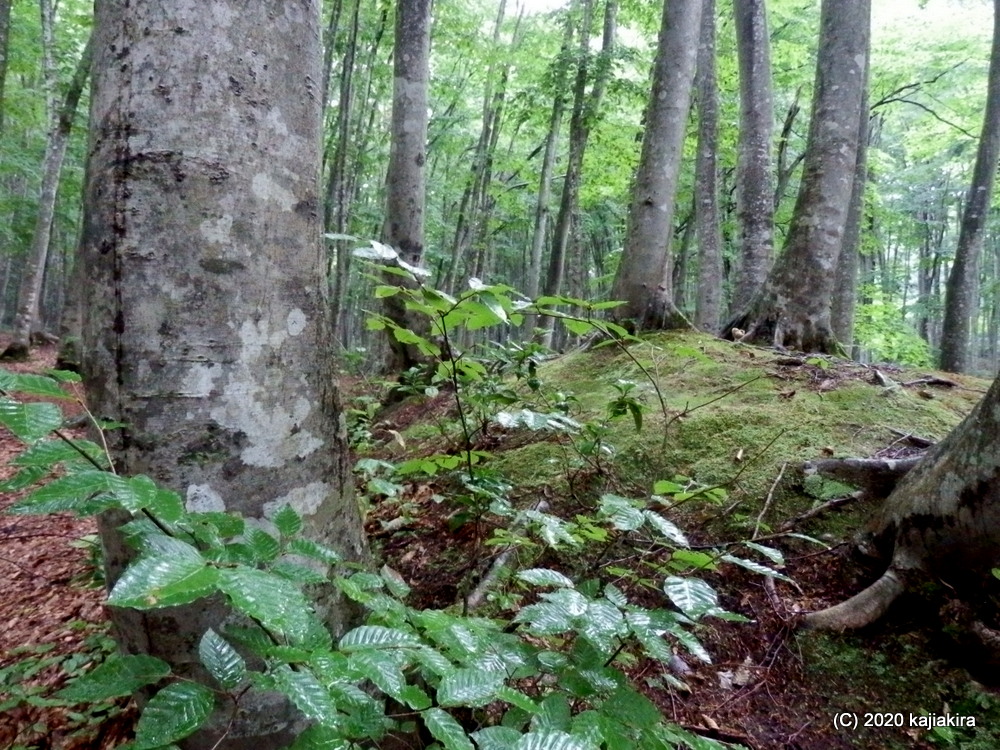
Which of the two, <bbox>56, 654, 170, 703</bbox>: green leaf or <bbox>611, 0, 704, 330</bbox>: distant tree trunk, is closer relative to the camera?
<bbox>56, 654, 170, 703</bbox>: green leaf

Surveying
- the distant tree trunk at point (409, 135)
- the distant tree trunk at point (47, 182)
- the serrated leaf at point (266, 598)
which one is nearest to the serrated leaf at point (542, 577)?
the serrated leaf at point (266, 598)

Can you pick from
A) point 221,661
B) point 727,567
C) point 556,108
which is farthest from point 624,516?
point 556,108

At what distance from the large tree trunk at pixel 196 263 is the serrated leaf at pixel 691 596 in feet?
3.19

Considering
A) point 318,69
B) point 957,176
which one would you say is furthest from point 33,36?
point 957,176

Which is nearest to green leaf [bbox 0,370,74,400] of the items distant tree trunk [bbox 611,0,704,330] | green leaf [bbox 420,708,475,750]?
green leaf [bbox 420,708,475,750]

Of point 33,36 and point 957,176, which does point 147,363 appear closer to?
point 33,36

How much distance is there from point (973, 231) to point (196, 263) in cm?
1075

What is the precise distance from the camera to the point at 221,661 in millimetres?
913

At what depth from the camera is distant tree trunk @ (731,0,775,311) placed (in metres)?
7.06

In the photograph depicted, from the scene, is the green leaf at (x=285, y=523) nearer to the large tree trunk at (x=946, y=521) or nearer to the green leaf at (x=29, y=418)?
the green leaf at (x=29, y=418)

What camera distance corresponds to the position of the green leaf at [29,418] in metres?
0.76

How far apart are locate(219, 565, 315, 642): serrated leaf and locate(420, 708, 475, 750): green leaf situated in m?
0.32

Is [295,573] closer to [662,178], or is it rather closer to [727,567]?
[727,567]

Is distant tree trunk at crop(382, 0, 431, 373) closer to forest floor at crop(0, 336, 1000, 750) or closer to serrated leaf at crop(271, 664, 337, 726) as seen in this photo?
forest floor at crop(0, 336, 1000, 750)
